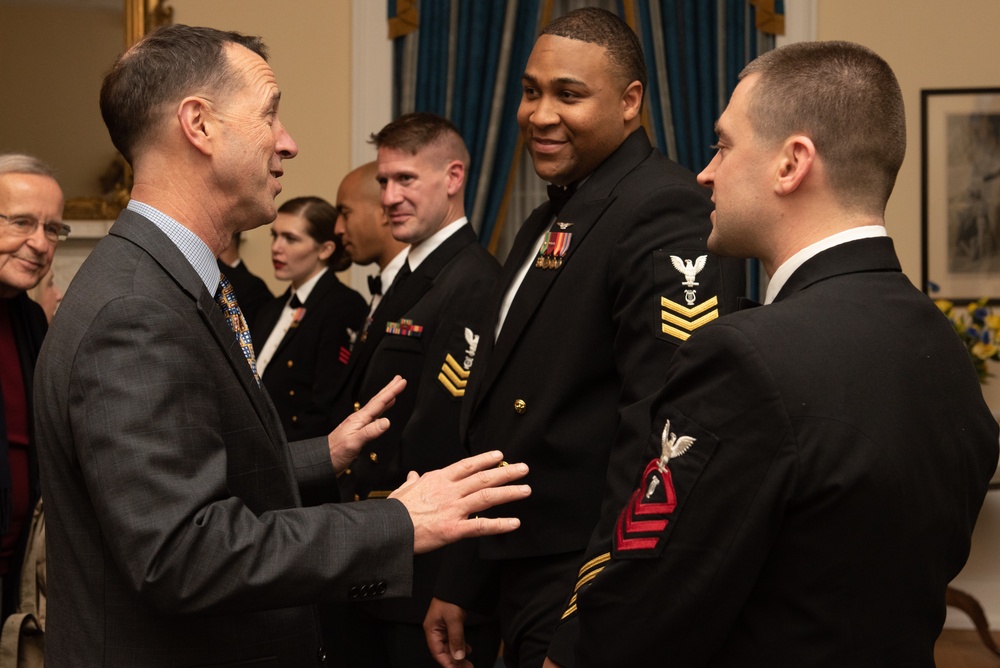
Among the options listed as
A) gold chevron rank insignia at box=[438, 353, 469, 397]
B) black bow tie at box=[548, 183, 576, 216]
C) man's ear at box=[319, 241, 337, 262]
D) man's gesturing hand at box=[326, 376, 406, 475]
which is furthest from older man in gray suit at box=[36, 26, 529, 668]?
man's ear at box=[319, 241, 337, 262]

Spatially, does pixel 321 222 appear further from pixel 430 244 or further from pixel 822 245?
pixel 822 245

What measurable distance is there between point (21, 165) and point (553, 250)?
1.53 metres

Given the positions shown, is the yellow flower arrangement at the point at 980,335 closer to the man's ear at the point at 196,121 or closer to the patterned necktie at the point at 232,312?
the patterned necktie at the point at 232,312

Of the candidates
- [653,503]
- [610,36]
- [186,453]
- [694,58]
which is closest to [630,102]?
[610,36]

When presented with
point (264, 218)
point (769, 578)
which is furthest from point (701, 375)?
point (264, 218)

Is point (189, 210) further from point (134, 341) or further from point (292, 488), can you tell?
point (292, 488)

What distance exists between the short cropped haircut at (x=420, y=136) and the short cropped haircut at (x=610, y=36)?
1119 millimetres

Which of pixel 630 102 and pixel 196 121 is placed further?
pixel 630 102

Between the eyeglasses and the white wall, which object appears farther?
the white wall

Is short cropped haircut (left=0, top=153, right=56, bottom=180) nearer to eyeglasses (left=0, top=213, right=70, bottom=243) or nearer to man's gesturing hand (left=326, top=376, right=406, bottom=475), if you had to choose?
eyeglasses (left=0, top=213, right=70, bottom=243)

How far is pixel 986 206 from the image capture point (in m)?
5.45

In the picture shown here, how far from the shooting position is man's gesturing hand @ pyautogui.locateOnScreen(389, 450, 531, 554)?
4.86 ft

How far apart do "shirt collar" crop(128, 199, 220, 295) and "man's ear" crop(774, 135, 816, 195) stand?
0.83 meters

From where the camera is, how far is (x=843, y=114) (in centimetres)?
141
